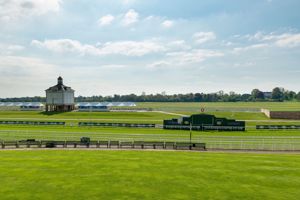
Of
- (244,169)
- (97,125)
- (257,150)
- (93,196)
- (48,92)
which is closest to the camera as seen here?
(93,196)

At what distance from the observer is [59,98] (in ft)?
352

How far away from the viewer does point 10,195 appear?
17469 millimetres

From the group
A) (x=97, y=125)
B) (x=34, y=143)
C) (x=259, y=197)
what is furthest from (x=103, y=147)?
(x=97, y=125)

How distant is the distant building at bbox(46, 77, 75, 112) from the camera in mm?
106688

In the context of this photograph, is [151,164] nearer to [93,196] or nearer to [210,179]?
[210,179]

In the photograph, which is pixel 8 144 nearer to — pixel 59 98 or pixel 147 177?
pixel 147 177

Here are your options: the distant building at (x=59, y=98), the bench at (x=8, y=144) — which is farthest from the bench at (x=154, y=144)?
the distant building at (x=59, y=98)

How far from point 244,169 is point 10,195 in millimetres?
15558

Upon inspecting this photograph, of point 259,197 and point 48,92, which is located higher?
point 48,92

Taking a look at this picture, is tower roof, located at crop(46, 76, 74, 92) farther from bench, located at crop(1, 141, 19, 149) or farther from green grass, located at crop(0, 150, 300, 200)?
green grass, located at crop(0, 150, 300, 200)

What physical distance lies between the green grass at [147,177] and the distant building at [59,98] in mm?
79099

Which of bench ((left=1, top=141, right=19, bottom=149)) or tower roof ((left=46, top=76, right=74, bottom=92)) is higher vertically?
tower roof ((left=46, top=76, right=74, bottom=92))

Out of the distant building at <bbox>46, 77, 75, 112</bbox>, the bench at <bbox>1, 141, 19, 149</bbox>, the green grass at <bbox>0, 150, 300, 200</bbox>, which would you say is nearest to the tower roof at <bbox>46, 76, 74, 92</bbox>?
the distant building at <bbox>46, 77, 75, 112</bbox>

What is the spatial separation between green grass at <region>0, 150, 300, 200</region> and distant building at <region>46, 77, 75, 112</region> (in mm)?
79099
